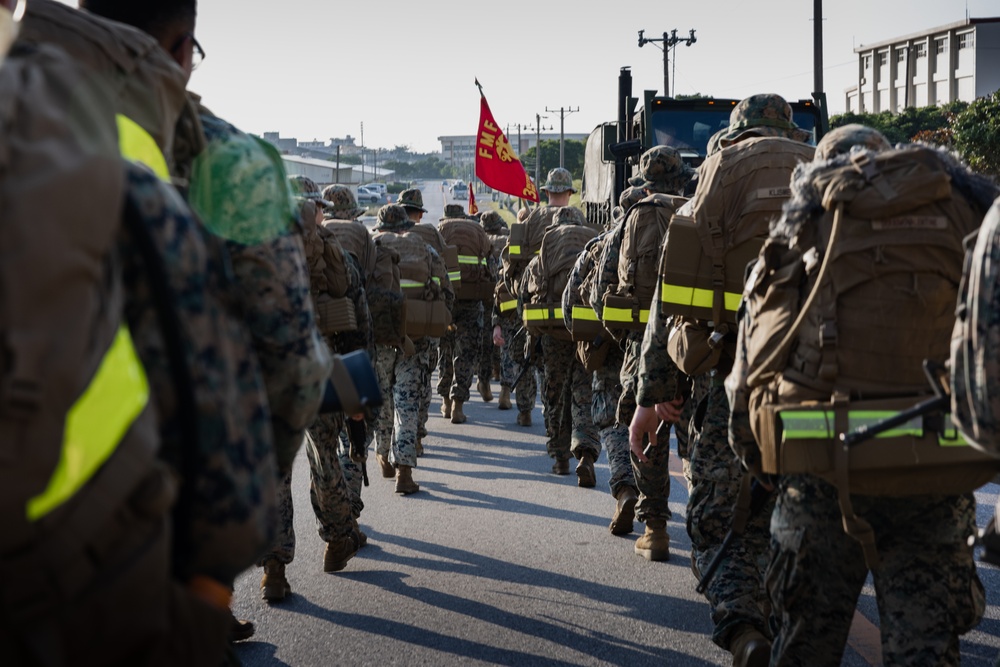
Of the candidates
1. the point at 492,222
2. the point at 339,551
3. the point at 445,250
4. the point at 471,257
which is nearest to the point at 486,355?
the point at 471,257

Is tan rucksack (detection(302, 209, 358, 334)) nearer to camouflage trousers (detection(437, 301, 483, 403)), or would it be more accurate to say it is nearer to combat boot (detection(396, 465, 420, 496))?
combat boot (detection(396, 465, 420, 496))

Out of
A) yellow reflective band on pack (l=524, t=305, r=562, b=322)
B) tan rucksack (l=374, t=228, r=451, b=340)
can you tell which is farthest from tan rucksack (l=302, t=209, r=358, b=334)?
yellow reflective band on pack (l=524, t=305, r=562, b=322)

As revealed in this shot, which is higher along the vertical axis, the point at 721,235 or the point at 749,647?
the point at 721,235

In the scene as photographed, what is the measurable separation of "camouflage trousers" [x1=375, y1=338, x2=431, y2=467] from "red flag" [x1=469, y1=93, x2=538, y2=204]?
7.95 meters

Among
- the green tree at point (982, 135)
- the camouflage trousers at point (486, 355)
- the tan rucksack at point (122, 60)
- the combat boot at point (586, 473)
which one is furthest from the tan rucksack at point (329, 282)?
the green tree at point (982, 135)

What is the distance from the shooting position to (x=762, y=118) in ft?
17.0

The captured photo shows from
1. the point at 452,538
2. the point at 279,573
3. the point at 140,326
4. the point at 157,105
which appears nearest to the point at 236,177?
the point at 157,105

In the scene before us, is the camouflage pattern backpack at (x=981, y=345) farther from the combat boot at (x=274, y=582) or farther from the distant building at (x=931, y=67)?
the distant building at (x=931, y=67)

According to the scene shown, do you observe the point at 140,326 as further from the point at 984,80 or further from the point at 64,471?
the point at 984,80

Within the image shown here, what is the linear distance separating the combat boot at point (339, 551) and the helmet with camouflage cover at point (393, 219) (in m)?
3.29

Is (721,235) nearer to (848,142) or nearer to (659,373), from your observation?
(659,373)

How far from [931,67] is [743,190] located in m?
81.9

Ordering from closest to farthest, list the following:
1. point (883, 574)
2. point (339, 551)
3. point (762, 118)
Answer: point (883, 574)
point (762, 118)
point (339, 551)

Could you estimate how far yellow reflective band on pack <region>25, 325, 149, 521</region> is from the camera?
1.69 metres
